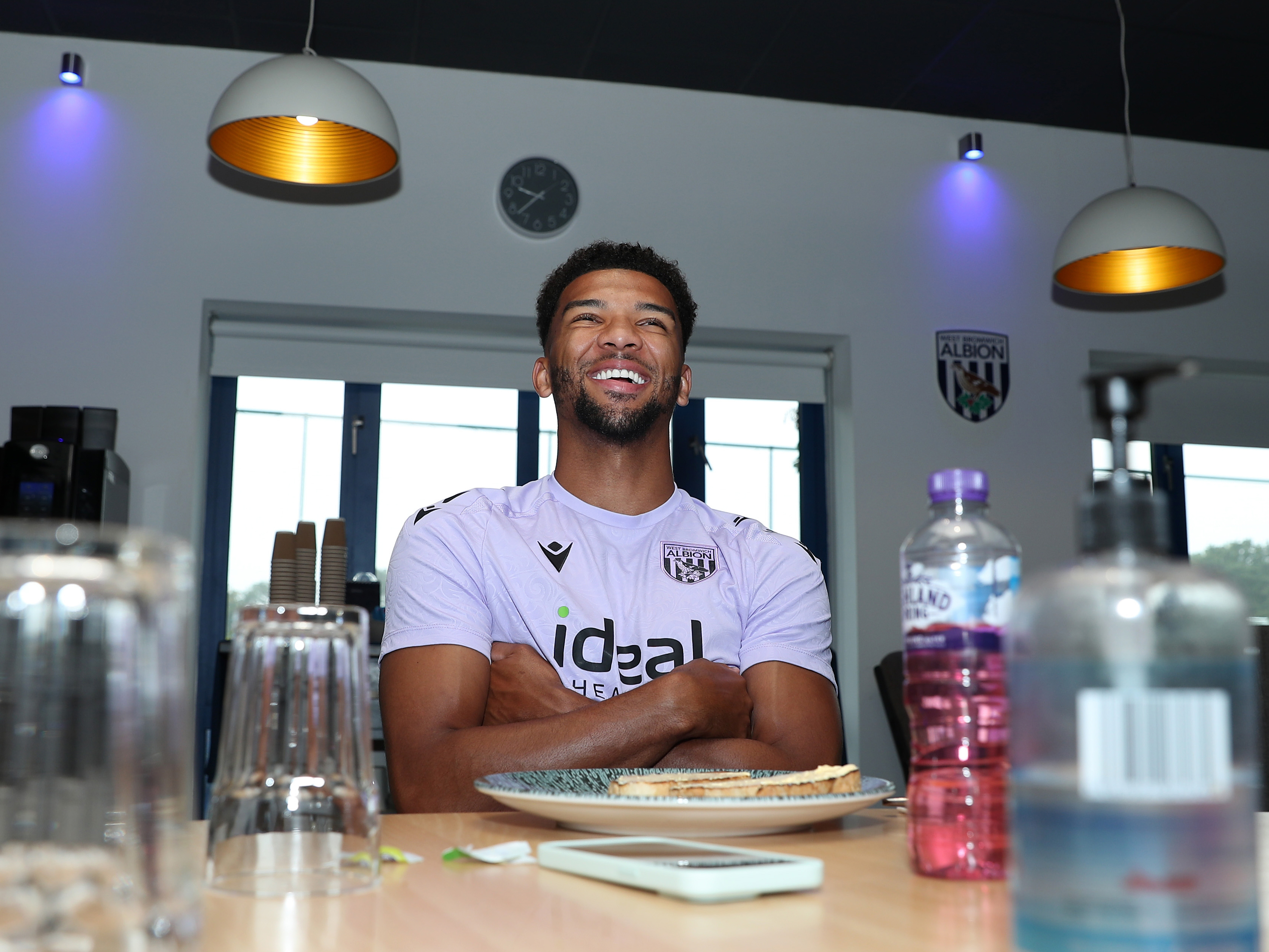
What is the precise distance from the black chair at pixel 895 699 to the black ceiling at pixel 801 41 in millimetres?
1996

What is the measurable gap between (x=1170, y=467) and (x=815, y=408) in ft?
5.14

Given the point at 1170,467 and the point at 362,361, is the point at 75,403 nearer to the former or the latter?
A: the point at 362,361

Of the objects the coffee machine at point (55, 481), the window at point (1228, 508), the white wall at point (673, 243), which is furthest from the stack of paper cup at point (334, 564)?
the window at point (1228, 508)

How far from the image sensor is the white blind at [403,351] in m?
3.93

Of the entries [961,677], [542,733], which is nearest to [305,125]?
[542,733]

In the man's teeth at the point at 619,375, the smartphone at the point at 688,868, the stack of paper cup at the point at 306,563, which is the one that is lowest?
the smartphone at the point at 688,868

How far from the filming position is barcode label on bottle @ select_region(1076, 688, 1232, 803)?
37cm

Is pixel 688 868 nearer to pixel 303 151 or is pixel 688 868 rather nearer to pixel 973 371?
pixel 303 151

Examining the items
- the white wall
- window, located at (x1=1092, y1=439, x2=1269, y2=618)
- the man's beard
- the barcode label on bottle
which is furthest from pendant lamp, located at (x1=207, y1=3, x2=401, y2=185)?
window, located at (x1=1092, y1=439, x2=1269, y2=618)

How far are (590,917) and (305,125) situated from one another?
2498 mm

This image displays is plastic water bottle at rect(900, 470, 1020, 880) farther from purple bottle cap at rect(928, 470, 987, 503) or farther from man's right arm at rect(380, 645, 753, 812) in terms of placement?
man's right arm at rect(380, 645, 753, 812)

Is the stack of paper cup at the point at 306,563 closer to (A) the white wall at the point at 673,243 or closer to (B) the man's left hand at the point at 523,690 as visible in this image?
(A) the white wall at the point at 673,243

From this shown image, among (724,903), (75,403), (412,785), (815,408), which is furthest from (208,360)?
(724,903)

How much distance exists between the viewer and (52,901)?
0.37 metres
